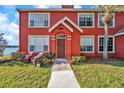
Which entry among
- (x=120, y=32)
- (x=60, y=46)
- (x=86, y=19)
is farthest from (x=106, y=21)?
(x=60, y=46)

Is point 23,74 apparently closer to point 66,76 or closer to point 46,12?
point 66,76

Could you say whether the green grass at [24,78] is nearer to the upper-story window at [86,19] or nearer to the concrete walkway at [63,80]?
the concrete walkway at [63,80]

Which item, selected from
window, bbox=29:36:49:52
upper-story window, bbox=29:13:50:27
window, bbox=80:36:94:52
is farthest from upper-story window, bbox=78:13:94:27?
window, bbox=29:36:49:52

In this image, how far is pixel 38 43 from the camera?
20938 mm

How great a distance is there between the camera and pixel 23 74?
1280 centimetres

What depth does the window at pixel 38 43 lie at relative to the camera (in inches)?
821

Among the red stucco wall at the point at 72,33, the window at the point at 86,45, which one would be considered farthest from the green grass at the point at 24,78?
the window at the point at 86,45

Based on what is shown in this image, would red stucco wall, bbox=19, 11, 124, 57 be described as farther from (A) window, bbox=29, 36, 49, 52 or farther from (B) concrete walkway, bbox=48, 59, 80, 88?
(B) concrete walkway, bbox=48, 59, 80, 88

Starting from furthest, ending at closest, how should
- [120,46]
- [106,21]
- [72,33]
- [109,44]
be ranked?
[109,44], [120,46], [72,33], [106,21]

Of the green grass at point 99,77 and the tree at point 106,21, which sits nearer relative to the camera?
the green grass at point 99,77

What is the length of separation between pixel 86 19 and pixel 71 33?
2.52 m

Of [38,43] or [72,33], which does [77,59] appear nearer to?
[72,33]

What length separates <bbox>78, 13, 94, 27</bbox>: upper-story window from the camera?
2131 cm

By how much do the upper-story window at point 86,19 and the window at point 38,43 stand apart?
12.3 feet
